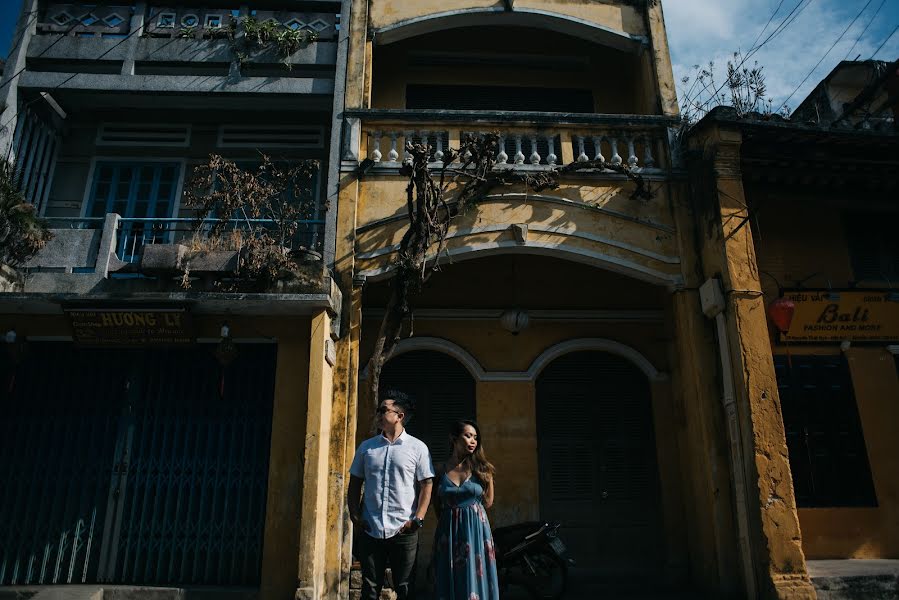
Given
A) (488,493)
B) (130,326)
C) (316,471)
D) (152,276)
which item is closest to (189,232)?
(152,276)

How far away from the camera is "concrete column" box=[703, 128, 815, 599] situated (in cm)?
605

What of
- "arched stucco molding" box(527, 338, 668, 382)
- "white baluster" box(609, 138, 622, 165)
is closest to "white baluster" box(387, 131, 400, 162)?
"white baluster" box(609, 138, 622, 165)

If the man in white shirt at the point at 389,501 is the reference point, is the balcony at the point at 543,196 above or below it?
above

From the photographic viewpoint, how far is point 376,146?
7.76m

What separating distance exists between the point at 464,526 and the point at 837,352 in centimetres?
676

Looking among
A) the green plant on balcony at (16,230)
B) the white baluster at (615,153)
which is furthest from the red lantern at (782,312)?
the green plant on balcony at (16,230)

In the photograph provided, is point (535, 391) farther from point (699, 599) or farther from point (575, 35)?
point (575, 35)

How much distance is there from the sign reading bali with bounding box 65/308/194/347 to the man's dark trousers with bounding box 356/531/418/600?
11.2 feet

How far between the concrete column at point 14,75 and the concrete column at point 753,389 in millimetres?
8635

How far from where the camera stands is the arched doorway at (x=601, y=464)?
8227mm

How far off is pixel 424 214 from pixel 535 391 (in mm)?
3408

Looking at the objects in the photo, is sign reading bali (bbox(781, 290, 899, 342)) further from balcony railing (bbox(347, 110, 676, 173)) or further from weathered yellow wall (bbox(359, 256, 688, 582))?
balcony railing (bbox(347, 110, 676, 173))

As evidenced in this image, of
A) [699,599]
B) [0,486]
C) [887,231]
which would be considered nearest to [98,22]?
[0,486]

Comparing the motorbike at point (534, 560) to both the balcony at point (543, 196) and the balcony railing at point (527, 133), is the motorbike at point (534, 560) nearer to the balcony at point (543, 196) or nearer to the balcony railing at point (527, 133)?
the balcony at point (543, 196)
